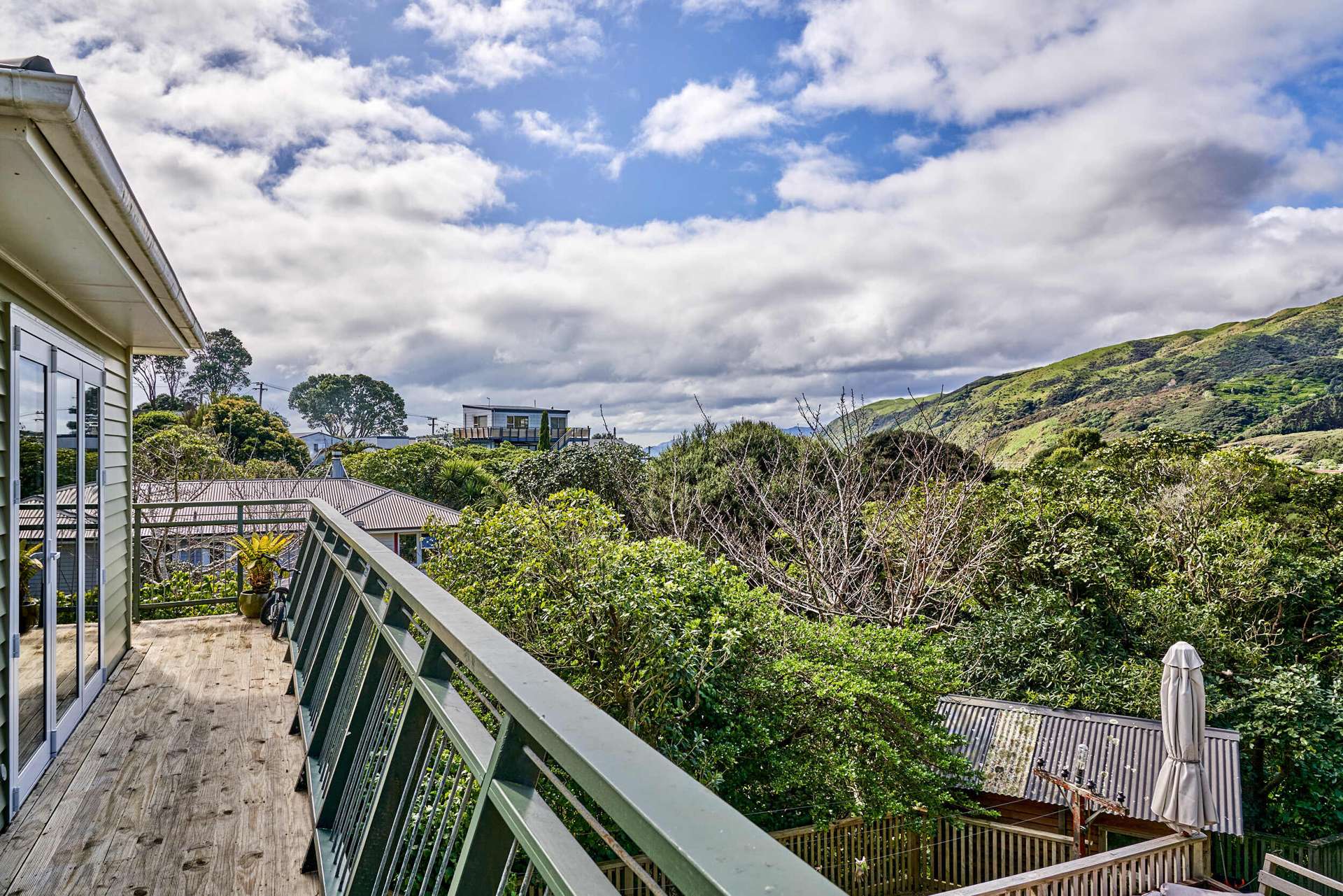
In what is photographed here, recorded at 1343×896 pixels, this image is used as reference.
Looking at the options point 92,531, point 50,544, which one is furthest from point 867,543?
point 50,544

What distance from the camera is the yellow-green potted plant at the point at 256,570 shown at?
20.8ft

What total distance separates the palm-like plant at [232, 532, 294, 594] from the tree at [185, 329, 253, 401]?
50815mm

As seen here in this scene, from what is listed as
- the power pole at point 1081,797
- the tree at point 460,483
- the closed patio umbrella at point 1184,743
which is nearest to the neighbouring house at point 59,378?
the closed patio umbrella at point 1184,743

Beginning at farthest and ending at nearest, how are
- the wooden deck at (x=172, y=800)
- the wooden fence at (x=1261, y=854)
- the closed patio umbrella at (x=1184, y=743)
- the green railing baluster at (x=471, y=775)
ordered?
the wooden fence at (x=1261, y=854)
the closed patio umbrella at (x=1184, y=743)
the wooden deck at (x=172, y=800)
the green railing baluster at (x=471, y=775)

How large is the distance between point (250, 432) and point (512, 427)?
26.0m

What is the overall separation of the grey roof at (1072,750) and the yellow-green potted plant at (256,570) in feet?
29.0

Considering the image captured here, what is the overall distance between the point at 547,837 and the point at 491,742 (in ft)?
1.32

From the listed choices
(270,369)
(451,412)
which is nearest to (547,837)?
(270,369)

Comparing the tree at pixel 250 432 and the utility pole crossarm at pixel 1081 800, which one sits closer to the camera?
the utility pole crossarm at pixel 1081 800

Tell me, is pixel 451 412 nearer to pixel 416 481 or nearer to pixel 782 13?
pixel 416 481

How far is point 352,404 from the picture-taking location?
62812 mm

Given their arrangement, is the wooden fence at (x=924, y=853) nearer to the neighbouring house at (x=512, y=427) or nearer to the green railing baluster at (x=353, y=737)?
the green railing baluster at (x=353, y=737)

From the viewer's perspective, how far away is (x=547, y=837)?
2.71 ft

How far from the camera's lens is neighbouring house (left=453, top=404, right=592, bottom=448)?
158ft
